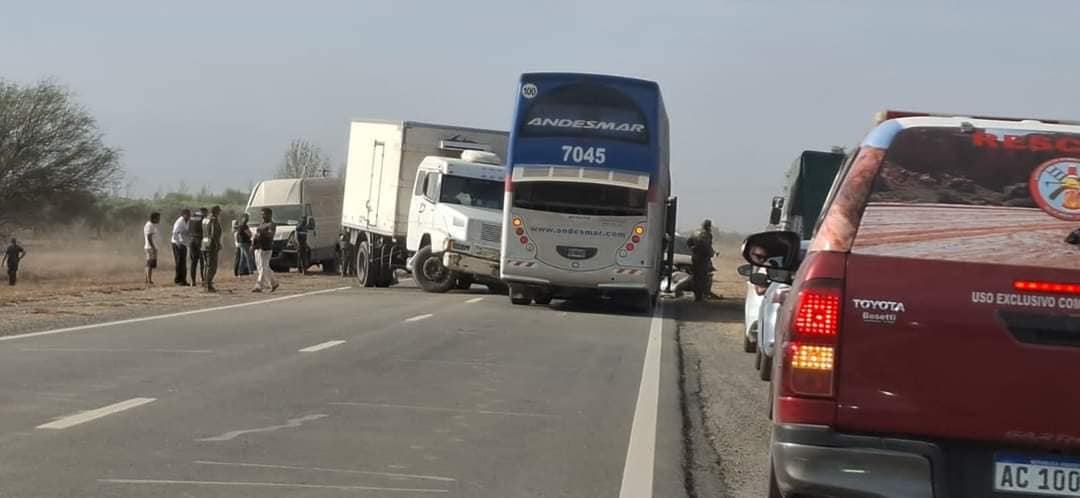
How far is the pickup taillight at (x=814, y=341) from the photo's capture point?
5016 mm

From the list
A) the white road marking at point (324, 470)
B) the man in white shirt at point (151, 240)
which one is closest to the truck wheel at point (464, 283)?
the man in white shirt at point (151, 240)

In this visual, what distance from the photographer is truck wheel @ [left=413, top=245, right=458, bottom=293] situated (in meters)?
27.5

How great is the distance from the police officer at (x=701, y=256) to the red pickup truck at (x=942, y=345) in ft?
75.7

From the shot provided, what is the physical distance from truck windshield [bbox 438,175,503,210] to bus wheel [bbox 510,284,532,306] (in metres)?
2.42

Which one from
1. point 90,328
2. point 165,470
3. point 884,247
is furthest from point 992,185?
point 90,328

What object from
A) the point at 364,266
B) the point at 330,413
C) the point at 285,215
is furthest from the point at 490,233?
the point at 285,215

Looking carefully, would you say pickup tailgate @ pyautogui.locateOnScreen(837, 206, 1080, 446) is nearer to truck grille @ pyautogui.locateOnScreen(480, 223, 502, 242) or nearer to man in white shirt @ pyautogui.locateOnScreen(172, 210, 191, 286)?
truck grille @ pyautogui.locateOnScreen(480, 223, 502, 242)

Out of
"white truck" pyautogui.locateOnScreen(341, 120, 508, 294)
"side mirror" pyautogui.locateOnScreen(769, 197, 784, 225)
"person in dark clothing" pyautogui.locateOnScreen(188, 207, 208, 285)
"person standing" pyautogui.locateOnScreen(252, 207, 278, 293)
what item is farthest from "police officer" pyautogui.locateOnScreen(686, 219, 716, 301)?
Result: "person in dark clothing" pyautogui.locateOnScreen(188, 207, 208, 285)

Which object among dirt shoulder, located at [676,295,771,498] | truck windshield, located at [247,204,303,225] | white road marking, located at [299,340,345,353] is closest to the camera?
dirt shoulder, located at [676,295,771,498]

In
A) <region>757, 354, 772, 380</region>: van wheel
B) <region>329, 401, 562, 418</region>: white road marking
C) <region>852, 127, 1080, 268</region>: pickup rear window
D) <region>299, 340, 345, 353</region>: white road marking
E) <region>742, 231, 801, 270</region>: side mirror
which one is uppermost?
<region>852, 127, 1080, 268</region>: pickup rear window

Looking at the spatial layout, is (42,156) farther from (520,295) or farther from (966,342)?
(966,342)

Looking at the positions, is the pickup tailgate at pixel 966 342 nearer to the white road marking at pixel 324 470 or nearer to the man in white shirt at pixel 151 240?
the white road marking at pixel 324 470

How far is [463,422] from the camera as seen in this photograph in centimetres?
973

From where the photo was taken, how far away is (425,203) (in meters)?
27.5
